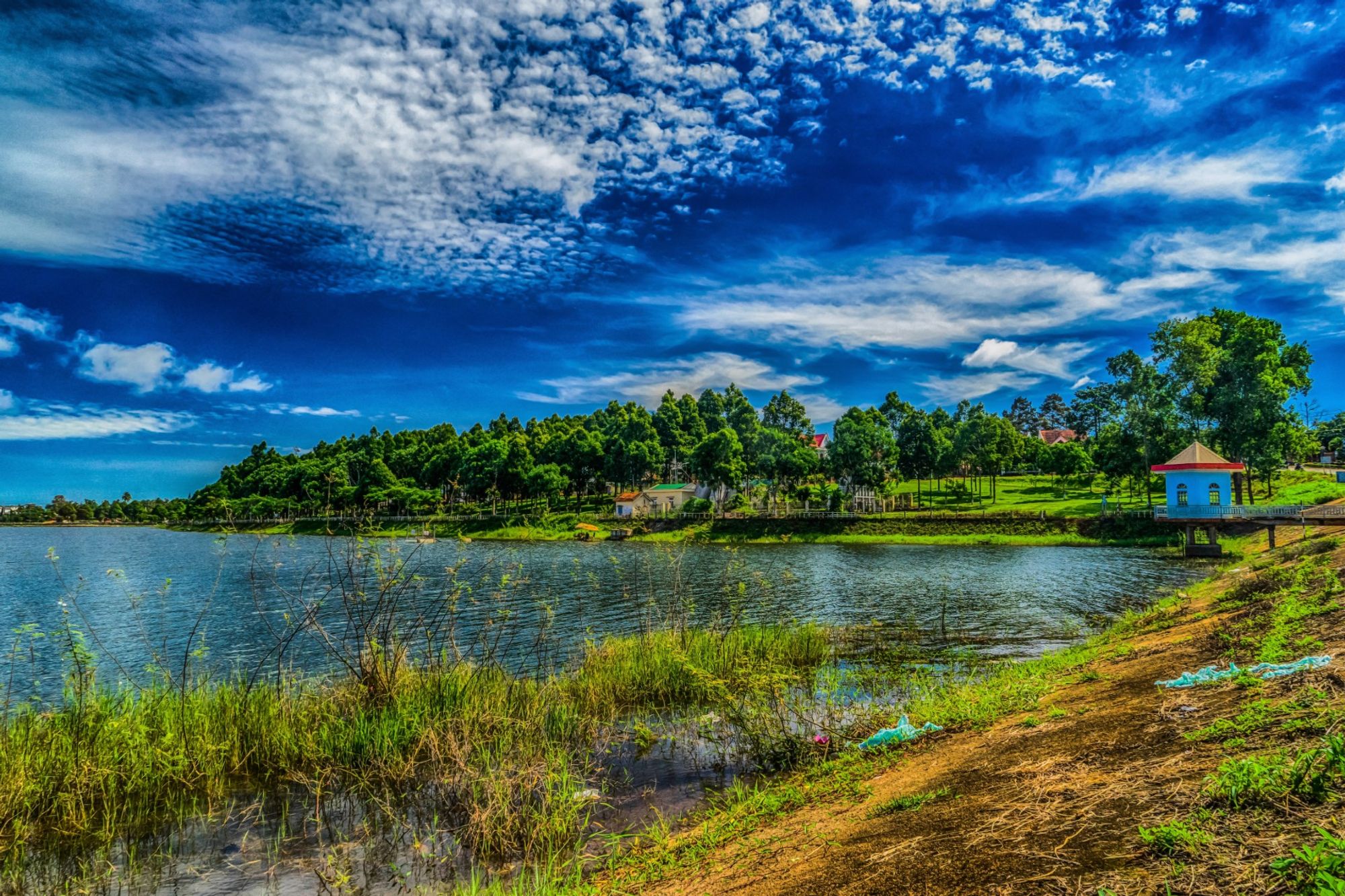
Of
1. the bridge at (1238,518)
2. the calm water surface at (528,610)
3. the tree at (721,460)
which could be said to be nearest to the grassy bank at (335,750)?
the calm water surface at (528,610)

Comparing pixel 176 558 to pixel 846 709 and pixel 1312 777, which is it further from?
pixel 1312 777

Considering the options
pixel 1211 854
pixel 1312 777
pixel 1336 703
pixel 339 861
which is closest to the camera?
pixel 1211 854

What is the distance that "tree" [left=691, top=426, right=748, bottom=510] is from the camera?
2889 inches

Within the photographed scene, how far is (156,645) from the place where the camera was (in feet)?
60.6

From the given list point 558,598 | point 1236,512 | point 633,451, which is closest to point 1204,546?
point 1236,512

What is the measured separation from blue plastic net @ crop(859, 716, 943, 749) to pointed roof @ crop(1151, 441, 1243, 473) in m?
45.9

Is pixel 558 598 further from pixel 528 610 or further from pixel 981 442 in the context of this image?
pixel 981 442

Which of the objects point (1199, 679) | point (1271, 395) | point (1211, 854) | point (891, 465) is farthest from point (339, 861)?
point (891, 465)

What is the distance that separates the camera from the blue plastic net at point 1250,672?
663 cm

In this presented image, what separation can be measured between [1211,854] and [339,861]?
7.63 m

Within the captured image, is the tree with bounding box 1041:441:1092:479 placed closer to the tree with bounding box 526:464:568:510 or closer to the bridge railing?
the bridge railing

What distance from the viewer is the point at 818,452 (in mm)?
84000

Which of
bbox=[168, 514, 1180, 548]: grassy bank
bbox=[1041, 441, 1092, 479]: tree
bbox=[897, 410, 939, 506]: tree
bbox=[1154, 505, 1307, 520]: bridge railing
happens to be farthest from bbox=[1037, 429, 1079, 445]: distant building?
bbox=[1154, 505, 1307, 520]: bridge railing

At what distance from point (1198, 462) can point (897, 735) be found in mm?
46631
